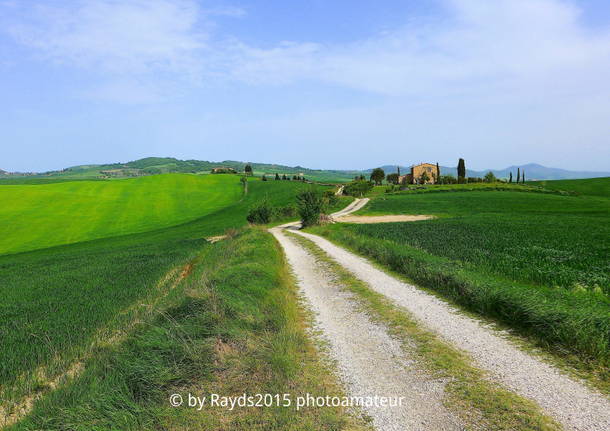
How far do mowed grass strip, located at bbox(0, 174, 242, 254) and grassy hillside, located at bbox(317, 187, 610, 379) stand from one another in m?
49.7

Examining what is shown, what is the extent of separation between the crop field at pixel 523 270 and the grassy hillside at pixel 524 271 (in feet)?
0.06

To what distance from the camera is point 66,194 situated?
91.5 m

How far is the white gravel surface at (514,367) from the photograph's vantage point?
5500 mm

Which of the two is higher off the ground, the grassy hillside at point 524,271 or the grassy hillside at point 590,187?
the grassy hillside at point 590,187

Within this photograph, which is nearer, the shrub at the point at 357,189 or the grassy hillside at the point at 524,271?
the grassy hillside at the point at 524,271

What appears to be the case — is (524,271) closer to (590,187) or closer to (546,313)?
(546,313)

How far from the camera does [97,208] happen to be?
7944cm

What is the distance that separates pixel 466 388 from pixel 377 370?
1746 millimetres

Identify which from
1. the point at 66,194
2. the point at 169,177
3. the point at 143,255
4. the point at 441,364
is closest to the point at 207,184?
the point at 169,177

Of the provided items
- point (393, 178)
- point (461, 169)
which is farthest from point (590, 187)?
point (393, 178)

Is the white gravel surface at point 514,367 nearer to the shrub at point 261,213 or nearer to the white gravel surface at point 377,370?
the white gravel surface at point 377,370

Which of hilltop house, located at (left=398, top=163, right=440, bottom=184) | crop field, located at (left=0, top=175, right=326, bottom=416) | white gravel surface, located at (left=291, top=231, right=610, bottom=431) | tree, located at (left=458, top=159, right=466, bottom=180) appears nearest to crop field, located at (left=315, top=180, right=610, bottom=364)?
white gravel surface, located at (left=291, top=231, right=610, bottom=431)

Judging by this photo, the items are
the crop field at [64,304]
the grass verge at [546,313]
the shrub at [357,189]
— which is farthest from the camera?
the shrub at [357,189]

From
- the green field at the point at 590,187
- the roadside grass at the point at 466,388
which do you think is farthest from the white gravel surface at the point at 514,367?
the green field at the point at 590,187
